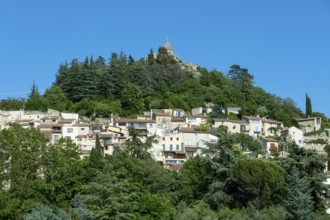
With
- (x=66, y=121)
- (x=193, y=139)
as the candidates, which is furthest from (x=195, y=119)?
(x=66, y=121)

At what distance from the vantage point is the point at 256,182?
3966 centimetres

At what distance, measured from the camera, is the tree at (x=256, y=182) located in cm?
3959

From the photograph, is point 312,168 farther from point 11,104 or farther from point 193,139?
point 11,104

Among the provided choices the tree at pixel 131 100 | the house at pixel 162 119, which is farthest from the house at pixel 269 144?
the tree at pixel 131 100

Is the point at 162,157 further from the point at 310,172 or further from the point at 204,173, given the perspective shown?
the point at 310,172

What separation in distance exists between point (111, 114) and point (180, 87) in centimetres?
1815

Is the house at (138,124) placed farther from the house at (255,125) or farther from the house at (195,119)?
the house at (255,125)

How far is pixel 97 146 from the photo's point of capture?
2167 inches

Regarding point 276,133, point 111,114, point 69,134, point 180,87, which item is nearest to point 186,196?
point 69,134

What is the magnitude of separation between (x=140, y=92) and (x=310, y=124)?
2486cm

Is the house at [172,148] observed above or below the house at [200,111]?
below

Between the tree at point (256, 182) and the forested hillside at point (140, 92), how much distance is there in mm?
32615

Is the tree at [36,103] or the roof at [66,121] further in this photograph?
the tree at [36,103]

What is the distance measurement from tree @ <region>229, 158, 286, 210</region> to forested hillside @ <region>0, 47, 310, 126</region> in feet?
107
